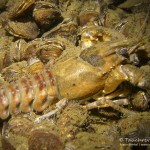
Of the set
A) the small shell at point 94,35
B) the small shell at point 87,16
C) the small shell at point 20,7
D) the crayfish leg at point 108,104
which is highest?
the small shell at point 20,7

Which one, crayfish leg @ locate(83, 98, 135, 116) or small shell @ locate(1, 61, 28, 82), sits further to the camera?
small shell @ locate(1, 61, 28, 82)

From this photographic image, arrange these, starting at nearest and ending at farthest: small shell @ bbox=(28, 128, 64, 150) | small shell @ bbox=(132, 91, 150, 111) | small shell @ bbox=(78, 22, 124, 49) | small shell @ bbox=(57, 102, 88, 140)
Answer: small shell @ bbox=(28, 128, 64, 150) < small shell @ bbox=(57, 102, 88, 140) < small shell @ bbox=(132, 91, 150, 111) < small shell @ bbox=(78, 22, 124, 49)

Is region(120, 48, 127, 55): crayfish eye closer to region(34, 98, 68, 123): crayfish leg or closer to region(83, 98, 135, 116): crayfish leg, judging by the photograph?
region(83, 98, 135, 116): crayfish leg

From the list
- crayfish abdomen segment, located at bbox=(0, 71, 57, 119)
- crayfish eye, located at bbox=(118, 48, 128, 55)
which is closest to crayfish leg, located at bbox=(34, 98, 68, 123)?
crayfish abdomen segment, located at bbox=(0, 71, 57, 119)

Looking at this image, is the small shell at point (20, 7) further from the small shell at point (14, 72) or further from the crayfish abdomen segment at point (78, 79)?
the crayfish abdomen segment at point (78, 79)

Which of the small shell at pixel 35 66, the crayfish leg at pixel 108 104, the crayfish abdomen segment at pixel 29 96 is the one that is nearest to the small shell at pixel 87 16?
the small shell at pixel 35 66

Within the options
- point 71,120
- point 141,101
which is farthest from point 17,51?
point 141,101
